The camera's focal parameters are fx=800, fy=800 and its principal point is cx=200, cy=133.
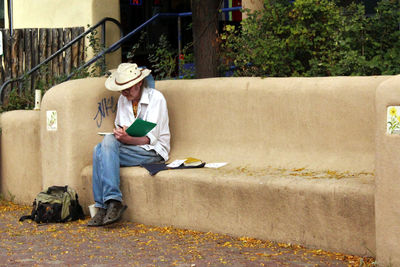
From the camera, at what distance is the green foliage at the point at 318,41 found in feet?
24.2

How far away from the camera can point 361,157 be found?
6285 millimetres

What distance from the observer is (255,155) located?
7.00 meters

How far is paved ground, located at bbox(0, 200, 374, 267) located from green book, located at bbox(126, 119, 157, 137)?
0.82m

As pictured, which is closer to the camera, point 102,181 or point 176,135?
point 102,181

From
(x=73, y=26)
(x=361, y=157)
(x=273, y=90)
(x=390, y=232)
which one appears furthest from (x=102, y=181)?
(x=73, y=26)

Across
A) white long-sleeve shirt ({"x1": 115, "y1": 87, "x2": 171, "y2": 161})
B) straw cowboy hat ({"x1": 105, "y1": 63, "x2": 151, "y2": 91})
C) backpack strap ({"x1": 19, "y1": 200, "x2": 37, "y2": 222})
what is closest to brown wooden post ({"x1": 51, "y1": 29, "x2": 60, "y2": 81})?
straw cowboy hat ({"x1": 105, "y1": 63, "x2": 151, "y2": 91})

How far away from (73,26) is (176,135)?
4.98 m

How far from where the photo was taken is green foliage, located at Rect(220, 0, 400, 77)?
7.38 meters

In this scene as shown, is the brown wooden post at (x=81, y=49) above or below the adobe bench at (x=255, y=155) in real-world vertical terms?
above

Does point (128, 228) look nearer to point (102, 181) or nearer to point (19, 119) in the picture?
point (102, 181)

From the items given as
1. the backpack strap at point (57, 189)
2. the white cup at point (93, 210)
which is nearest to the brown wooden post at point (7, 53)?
the backpack strap at point (57, 189)

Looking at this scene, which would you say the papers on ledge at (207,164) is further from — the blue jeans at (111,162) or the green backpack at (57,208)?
the green backpack at (57,208)

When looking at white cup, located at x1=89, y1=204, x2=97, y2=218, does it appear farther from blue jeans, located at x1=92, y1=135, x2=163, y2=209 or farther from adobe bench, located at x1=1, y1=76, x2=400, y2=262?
adobe bench, located at x1=1, y1=76, x2=400, y2=262

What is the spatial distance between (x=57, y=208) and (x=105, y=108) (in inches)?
47.4
